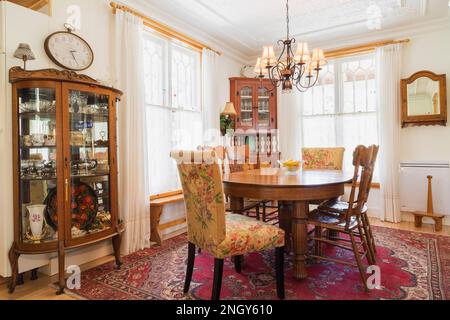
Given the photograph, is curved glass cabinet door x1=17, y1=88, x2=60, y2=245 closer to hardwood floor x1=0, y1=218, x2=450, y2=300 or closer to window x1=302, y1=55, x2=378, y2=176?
hardwood floor x1=0, y1=218, x2=450, y2=300

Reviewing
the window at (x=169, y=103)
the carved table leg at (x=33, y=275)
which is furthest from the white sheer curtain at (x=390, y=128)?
the carved table leg at (x=33, y=275)

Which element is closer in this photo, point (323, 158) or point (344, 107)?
point (323, 158)

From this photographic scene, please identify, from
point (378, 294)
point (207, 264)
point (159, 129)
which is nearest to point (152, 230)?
point (207, 264)

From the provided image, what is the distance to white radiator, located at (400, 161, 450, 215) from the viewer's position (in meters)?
3.76

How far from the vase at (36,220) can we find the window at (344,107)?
4.01m

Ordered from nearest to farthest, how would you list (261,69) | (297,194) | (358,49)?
(297,194) → (261,69) → (358,49)

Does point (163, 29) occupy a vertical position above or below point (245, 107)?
above

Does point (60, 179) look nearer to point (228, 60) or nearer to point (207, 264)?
point (207, 264)

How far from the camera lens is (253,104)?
194 inches

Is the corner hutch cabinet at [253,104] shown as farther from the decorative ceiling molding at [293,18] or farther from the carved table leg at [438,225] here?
the carved table leg at [438,225]

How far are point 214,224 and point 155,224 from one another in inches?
65.0

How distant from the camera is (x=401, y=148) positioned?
4168 millimetres

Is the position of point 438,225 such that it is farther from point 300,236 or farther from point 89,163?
point 89,163

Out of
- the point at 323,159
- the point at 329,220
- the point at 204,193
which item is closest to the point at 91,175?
the point at 204,193
